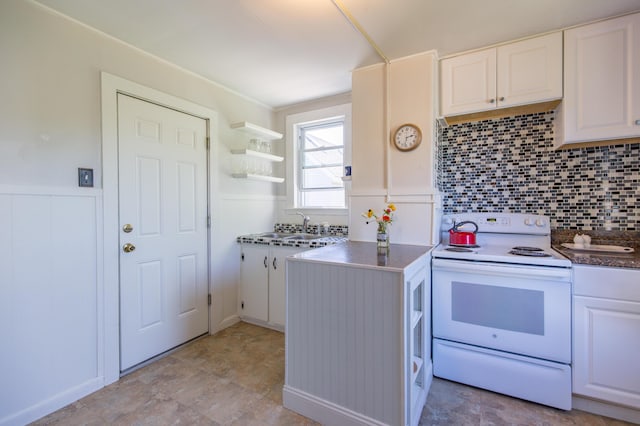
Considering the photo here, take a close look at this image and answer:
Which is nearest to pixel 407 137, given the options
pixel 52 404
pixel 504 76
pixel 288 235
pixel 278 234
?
pixel 504 76

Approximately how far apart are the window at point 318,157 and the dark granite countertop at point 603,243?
1.82 m

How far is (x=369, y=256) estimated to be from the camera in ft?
5.80

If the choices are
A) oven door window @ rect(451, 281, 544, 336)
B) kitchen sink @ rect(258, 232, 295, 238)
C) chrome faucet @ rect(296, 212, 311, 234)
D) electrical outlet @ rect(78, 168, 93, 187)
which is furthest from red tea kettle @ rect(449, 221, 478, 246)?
electrical outlet @ rect(78, 168, 93, 187)

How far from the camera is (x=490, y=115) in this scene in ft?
7.60

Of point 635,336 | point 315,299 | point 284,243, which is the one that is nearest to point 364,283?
point 315,299

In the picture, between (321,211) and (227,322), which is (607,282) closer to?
(321,211)

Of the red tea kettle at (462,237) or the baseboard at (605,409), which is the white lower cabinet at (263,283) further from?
the baseboard at (605,409)

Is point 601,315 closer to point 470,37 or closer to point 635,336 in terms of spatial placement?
point 635,336

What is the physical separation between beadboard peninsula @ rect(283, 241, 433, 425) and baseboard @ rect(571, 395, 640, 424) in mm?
849

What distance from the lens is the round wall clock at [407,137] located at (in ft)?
7.34

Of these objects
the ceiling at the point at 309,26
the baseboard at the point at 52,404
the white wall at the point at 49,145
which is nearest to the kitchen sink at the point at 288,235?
the white wall at the point at 49,145

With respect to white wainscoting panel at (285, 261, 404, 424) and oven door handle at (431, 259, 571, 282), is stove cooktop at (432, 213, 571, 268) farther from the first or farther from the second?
white wainscoting panel at (285, 261, 404, 424)

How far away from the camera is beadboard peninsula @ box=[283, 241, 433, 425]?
1425mm

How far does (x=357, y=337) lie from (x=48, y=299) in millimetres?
1833
